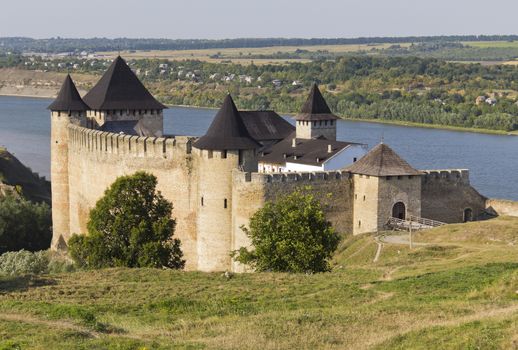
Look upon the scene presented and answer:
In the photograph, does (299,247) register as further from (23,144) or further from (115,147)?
(23,144)

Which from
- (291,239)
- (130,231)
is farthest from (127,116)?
(291,239)

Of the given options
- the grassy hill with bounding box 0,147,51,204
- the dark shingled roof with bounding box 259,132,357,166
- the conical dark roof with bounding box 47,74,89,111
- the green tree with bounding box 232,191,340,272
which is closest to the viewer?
the green tree with bounding box 232,191,340,272

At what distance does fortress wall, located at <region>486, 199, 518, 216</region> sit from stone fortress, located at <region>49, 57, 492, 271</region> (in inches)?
6.3

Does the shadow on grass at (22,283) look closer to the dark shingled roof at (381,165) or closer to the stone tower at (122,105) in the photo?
the dark shingled roof at (381,165)

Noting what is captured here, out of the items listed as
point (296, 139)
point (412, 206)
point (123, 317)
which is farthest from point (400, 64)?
point (123, 317)

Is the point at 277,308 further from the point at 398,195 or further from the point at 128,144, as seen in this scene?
the point at 128,144

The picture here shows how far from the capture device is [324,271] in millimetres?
15055

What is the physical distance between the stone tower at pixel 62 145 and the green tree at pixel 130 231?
25.5 feet

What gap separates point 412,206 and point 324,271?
448 centimetres

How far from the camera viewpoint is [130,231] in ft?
55.4

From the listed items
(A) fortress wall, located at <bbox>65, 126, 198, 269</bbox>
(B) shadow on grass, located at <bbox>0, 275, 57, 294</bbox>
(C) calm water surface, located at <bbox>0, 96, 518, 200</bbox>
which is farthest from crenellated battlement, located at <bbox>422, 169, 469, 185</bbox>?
(C) calm water surface, located at <bbox>0, 96, 518, 200</bbox>

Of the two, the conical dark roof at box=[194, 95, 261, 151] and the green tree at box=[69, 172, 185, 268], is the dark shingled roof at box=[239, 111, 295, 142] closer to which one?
the conical dark roof at box=[194, 95, 261, 151]

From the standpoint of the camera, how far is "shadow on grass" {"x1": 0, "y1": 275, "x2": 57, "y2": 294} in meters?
12.2

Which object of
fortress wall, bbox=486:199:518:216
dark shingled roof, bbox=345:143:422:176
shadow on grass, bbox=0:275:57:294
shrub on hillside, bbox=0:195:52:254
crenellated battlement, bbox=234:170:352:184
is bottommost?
shrub on hillside, bbox=0:195:52:254
